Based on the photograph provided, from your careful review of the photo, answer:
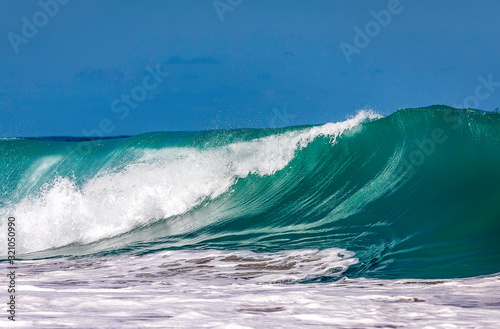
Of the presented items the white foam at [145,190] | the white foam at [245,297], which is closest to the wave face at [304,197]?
the white foam at [145,190]

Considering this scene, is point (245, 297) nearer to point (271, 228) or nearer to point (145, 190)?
point (271, 228)

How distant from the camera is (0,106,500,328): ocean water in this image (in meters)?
3.71

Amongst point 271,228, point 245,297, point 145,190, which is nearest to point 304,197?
point 271,228

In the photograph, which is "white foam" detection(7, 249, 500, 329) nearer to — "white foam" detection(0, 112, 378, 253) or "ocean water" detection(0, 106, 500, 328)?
"ocean water" detection(0, 106, 500, 328)

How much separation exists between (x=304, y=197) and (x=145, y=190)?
10.3ft

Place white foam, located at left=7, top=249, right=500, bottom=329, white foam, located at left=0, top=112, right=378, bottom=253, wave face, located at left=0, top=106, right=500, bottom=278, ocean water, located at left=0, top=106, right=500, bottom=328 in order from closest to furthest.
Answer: white foam, located at left=7, top=249, right=500, bottom=329 → ocean water, located at left=0, top=106, right=500, bottom=328 → wave face, located at left=0, top=106, right=500, bottom=278 → white foam, located at left=0, top=112, right=378, bottom=253

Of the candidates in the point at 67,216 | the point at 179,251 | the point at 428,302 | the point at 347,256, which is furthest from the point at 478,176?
the point at 67,216

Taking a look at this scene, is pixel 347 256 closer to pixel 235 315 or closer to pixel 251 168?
pixel 235 315

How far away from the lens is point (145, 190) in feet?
35.0

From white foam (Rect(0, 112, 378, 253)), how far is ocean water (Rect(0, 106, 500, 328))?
0.04 m

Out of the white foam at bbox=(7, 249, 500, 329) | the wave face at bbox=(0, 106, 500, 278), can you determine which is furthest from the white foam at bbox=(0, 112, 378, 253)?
the white foam at bbox=(7, 249, 500, 329)

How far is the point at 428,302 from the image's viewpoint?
3822 millimetres

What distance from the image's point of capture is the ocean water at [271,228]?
3.71 meters

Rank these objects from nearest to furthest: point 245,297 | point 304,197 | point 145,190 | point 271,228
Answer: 1. point 245,297
2. point 271,228
3. point 304,197
4. point 145,190
